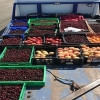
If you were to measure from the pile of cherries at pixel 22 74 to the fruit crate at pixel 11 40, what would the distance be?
1.14 metres

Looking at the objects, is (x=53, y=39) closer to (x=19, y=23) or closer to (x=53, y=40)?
(x=53, y=40)

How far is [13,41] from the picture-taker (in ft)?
16.0

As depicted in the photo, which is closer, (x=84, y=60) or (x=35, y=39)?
(x=84, y=60)

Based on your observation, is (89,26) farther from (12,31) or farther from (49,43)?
(12,31)

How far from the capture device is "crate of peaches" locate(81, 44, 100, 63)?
397 centimetres

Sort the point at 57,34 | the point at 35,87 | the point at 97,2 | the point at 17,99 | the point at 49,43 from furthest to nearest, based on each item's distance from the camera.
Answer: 1. the point at 97,2
2. the point at 57,34
3. the point at 49,43
4. the point at 35,87
5. the point at 17,99

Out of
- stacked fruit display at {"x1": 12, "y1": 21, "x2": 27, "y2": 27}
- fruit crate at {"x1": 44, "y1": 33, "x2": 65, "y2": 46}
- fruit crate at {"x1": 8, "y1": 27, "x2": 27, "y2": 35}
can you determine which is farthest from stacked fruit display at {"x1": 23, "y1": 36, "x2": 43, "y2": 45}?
stacked fruit display at {"x1": 12, "y1": 21, "x2": 27, "y2": 27}

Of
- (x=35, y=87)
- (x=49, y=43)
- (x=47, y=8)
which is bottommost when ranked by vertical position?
(x=35, y=87)

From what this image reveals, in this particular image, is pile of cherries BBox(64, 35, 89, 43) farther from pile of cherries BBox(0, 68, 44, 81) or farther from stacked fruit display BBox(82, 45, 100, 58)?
pile of cherries BBox(0, 68, 44, 81)

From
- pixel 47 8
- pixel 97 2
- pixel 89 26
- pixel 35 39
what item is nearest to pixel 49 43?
pixel 35 39

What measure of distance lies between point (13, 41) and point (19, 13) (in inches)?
87.1

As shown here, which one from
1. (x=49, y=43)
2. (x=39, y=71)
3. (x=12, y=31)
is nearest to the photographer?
(x=39, y=71)

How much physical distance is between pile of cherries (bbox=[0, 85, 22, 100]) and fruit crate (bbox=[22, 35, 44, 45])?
1709 mm

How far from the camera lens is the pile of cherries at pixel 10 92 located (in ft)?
10.0
